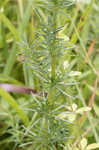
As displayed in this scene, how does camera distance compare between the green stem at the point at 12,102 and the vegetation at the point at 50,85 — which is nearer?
the vegetation at the point at 50,85

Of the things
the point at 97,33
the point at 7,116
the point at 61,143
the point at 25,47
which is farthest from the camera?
the point at 97,33

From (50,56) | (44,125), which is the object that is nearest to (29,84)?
(44,125)

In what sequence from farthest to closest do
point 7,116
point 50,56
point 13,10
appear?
point 13,10
point 7,116
point 50,56

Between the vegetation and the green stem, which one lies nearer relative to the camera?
the vegetation

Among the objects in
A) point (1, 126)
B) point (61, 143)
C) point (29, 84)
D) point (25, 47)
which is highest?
point (25, 47)

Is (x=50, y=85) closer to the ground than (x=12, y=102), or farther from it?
farther from it

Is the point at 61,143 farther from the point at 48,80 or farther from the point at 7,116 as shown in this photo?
the point at 7,116

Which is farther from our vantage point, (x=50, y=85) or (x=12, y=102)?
(x=12, y=102)

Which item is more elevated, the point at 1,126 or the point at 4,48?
the point at 4,48
